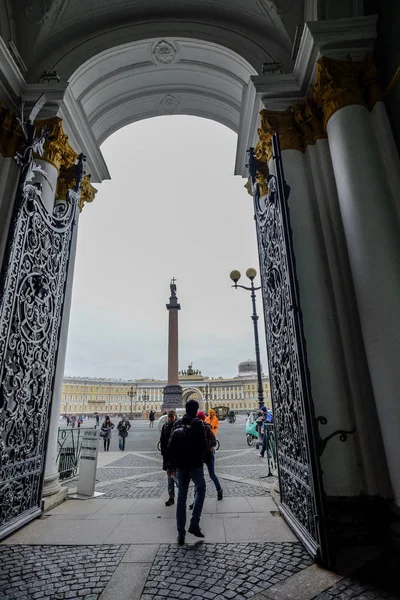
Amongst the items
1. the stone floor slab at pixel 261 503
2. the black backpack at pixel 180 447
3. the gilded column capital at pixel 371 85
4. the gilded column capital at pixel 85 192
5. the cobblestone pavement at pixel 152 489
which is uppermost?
the gilded column capital at pixel 85 192

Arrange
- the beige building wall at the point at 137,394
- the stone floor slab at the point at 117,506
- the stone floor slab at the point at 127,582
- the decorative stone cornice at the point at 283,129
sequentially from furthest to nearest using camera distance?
1. the beige building wall at the point at 137,394
2. the decorative stone cornice at the point at 283,129
3. the stone floor slab at the point at 117,506
4. the stone floor slab at the point at 127,582

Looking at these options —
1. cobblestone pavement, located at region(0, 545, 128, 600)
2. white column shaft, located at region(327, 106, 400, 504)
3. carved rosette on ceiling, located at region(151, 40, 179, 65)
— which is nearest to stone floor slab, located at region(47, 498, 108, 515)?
cobblestone pavement, located at region(0, 545, 128, 600)

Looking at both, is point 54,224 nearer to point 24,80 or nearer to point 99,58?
point 24,80

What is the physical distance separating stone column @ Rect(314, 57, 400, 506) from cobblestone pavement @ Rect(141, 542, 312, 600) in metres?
1.52

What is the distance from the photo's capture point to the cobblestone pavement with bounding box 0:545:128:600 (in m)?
2.78

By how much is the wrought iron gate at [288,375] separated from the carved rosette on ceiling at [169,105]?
17.1ft

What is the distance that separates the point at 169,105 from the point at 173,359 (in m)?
28.8

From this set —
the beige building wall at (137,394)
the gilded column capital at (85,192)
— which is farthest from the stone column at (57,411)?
the beige building wall at (137,394)

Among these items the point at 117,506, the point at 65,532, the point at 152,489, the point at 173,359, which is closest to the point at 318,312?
the point at 65,532

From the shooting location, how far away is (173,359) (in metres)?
35.2

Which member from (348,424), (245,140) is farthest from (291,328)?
(245,140)

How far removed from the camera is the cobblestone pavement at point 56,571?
9.12 feet

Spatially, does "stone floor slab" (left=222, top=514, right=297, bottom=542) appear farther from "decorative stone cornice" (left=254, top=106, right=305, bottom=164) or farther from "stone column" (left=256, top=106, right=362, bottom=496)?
"decorative stone cornice" (left=254, top=106, right=305, bottom=164)

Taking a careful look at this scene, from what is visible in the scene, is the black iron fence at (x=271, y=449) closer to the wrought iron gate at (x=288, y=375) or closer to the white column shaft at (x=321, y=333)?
the wrought iron gate at (x=288, y=375)
